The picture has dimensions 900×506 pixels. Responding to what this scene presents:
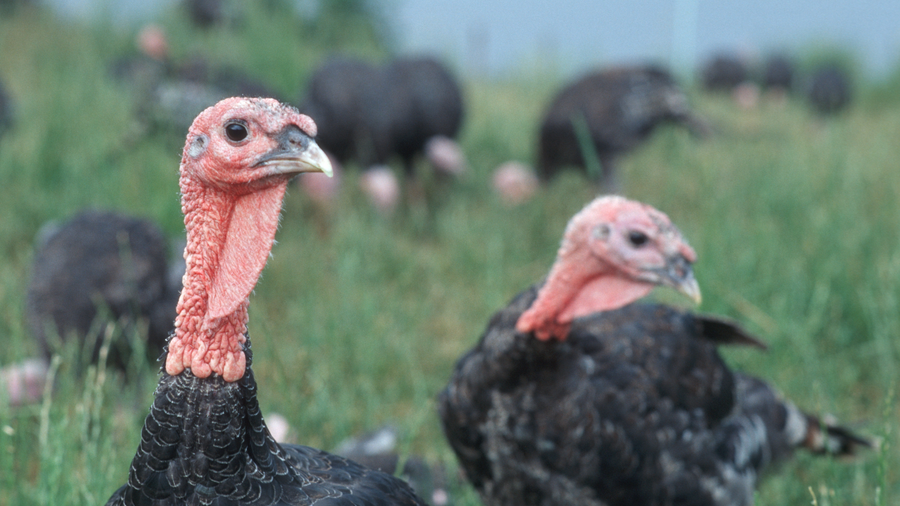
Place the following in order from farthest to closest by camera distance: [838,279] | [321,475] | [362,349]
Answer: [838,279] → [362,349] → [321,475]

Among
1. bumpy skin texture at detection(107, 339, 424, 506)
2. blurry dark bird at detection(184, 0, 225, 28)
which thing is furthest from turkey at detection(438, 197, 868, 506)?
blurry dark bird at detection(184, 0, 225, 28)

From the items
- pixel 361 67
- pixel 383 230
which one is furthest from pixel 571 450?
pixel 361 67

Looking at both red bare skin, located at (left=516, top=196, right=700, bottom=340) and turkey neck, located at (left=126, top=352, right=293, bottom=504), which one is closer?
turkey neck, located at (left=126, top=352, right=293, bottom=504)

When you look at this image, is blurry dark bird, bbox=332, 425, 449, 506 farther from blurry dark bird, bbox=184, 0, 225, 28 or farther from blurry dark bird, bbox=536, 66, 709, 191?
blurry dark bird, bbox=184, 0, 225, 28

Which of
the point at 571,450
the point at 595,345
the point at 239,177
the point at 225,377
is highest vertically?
the point at 239,177

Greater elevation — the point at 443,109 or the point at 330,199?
the point at 443,109

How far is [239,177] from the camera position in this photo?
1.19 metres

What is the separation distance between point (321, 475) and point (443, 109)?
15.2 feet

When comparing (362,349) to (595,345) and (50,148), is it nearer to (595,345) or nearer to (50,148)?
(595,345)

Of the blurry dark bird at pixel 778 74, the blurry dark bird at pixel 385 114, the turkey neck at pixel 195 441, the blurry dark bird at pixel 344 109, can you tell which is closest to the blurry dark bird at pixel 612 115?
the blurry dark bird at pixel 385 114

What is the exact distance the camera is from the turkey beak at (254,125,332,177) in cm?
118

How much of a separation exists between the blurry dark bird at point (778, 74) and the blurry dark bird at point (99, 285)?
838 cm

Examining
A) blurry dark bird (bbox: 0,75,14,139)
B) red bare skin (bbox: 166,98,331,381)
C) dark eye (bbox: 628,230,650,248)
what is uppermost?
red bare skin (bbox: 166,98,331,381)

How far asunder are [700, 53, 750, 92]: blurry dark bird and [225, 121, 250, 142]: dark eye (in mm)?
9641
